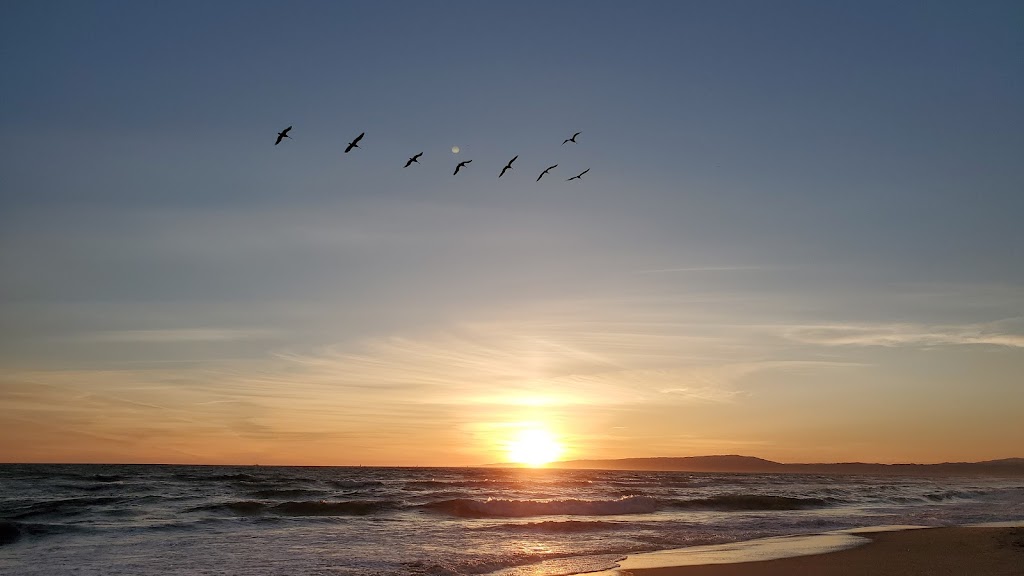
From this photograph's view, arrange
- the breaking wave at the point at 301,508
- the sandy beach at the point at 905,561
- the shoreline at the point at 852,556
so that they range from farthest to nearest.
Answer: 1. the breaking wave at the point at 301,508
2. the shoreline at the point at 852,556
3. the sandy beach at the point at 905,561

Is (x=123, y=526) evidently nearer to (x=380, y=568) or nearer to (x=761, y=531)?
(x=380, y=568)

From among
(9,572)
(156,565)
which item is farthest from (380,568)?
(9,572)

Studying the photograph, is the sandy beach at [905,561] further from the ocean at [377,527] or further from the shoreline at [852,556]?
the ocean at [377,527]

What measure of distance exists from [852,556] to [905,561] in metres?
1.32

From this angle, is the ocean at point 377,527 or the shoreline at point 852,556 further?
the ocean at point 377,527

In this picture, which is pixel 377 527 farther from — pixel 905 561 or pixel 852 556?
pixel 905 561

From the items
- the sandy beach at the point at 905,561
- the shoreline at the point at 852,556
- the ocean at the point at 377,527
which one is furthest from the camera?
the ocean at the point at 377,527

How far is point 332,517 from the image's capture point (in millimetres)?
32344

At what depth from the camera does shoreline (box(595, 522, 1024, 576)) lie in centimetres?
1622

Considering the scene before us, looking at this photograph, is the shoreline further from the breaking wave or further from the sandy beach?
the breaking wave

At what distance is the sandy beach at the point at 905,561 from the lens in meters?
16.0

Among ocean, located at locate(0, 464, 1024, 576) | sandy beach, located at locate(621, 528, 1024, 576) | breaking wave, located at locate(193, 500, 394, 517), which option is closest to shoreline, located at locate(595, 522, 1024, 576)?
sandy beach, located at locate(621, 528, 1024, 576)

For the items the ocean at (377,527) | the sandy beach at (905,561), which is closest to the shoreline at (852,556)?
the sandy beach at (905,561)

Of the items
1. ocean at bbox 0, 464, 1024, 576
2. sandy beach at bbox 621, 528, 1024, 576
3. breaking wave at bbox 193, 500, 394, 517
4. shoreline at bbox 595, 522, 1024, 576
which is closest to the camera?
sandy beach at bbox 621, 528, 1024, 576
